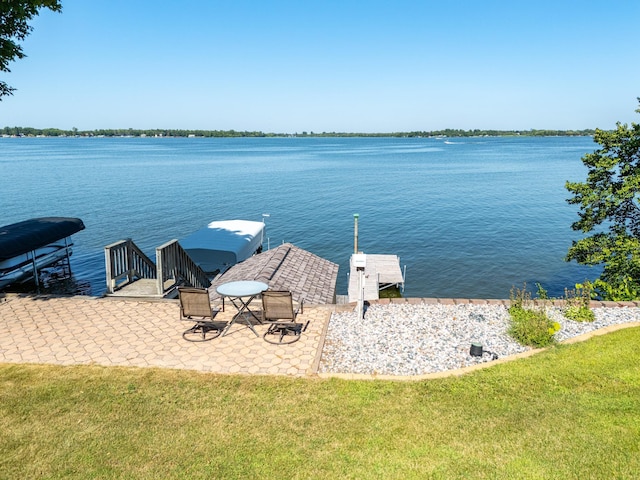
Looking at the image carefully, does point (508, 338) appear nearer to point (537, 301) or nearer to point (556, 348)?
point (556, 348)

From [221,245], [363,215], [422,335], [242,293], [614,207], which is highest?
[614,207]

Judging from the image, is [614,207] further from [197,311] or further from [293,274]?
[197,311]

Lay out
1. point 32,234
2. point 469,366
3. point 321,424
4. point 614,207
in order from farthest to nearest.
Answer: point 32,234, point 614,207, point 469,366, point 321,424

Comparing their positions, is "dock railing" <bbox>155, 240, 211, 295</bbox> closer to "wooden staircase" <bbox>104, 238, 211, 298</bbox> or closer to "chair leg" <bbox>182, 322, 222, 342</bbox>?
"wooden staircase" <bbox>104, 238, 211, 298</bbox>

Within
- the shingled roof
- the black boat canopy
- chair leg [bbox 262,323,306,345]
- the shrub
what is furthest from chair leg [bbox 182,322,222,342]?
the black boat canopy

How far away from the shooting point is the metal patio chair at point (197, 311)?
29.2ft

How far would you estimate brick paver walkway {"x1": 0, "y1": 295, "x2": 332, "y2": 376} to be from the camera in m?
8.05

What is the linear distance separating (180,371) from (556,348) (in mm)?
7697

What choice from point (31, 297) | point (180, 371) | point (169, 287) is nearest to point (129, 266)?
point (169, 287)

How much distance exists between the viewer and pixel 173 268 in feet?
40.8

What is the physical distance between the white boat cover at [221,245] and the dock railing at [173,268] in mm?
5542

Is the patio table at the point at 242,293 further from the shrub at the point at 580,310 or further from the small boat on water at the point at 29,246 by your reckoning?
the small boat on water at the point at 29,246

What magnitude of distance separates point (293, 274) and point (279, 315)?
666 cm

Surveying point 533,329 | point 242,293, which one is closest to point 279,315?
point 242,293
